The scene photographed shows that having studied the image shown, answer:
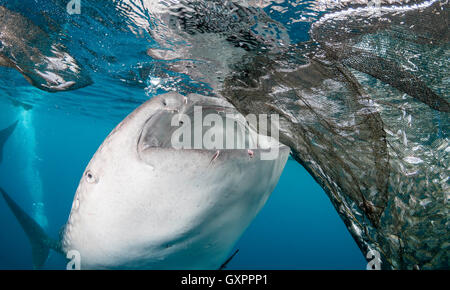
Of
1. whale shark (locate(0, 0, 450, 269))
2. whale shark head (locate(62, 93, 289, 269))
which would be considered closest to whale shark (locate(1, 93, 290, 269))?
whale shark head (locate(62, 93, 289, 269))

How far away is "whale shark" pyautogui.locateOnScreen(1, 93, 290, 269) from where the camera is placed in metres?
1.40

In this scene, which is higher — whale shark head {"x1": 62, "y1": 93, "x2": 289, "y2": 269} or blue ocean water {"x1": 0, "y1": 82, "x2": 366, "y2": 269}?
whale shark head {"x1": 62, "y1": 93, "x2": 289, "y2": 269}

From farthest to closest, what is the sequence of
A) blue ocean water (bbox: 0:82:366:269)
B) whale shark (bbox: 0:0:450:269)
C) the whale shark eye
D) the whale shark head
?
1. blue ocean water (bbox: 0:82:366:269)
2. whale shark (bbox: 0:0:450:269)
3. the whale shark eye
4. the whale shark head

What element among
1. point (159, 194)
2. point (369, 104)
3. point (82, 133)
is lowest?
point (82, 133)

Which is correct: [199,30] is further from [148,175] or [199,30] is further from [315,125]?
[148,175]

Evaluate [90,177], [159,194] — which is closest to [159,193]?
[159,194]

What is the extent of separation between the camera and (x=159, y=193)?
144 centimetres

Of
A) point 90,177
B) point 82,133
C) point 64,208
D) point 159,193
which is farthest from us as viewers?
point 64,208

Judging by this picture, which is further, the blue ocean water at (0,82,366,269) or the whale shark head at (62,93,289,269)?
the blue ocean water at (0,82,366,269)

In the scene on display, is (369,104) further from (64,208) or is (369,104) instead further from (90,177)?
(64,208)

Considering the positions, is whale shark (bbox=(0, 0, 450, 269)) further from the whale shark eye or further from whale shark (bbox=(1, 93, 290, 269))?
the whale shark eye

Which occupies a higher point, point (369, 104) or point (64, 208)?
point (369, 104)
